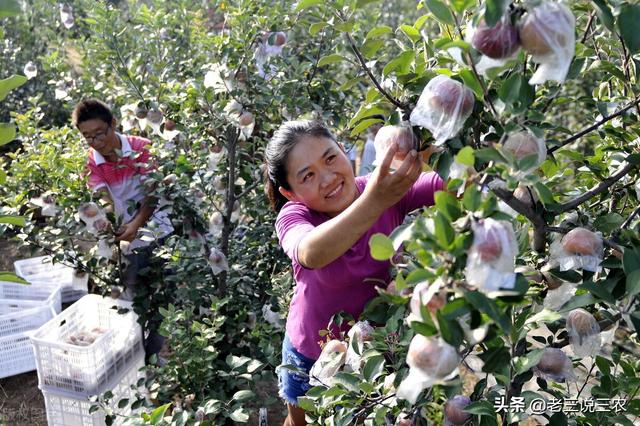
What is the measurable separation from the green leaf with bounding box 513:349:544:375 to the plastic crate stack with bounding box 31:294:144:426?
1437 millimetres

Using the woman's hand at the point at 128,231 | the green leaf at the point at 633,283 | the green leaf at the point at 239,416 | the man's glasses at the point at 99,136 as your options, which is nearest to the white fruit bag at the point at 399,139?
the green leaf at the point at 633,283

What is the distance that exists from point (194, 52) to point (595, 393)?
7.51ft

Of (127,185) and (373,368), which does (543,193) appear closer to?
(373,368)

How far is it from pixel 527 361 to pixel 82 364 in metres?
1.67

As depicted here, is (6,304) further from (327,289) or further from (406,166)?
(406,166)

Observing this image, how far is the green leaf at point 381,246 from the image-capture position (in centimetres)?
73

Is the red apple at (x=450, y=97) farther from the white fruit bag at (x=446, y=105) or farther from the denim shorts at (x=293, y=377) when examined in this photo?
the denim shorts at (x=293, y=377)

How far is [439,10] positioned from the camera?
755mm

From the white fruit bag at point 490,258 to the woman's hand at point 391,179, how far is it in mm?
333

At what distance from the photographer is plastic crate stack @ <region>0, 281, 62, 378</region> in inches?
112

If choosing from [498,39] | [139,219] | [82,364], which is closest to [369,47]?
[498,39]

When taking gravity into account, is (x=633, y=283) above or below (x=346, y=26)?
below

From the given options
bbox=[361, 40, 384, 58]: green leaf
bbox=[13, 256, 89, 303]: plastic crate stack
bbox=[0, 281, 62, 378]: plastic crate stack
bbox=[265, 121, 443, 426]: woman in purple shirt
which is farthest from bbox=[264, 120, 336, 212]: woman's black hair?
bbox=[13, 256, 89, 303]: plastic crate stack

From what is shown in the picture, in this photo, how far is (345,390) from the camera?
97cm
